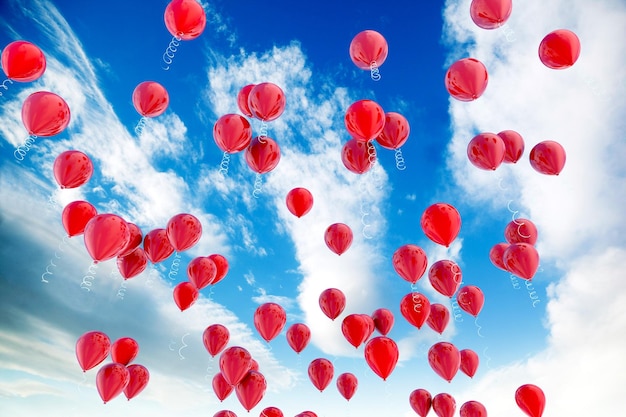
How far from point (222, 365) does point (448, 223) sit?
5.69 metres

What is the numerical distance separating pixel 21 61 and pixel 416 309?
924 centimetres

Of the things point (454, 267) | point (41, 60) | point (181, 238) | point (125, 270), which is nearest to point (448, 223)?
point (454, 267)

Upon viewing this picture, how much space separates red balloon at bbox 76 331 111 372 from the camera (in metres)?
9.15

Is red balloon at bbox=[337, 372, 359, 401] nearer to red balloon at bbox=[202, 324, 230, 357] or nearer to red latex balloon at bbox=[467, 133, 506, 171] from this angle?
red balloon at bbox=[202, 324, 230, 357]

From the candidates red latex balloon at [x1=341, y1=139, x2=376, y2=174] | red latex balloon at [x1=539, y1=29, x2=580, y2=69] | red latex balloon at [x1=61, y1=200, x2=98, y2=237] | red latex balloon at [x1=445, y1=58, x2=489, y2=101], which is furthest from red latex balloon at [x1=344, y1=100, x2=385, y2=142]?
red latex balloon at [x1=61, y1=200, x2=98, y2=237]

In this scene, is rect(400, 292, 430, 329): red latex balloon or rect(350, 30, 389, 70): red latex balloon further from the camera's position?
rect(400, 292, 430, 329): red latex balloon

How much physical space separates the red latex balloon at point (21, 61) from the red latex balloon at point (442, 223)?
26.1 feet

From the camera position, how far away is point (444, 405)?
33.3 ft

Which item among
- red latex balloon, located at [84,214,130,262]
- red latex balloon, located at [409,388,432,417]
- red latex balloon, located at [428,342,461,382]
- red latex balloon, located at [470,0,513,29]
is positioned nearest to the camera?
red latex balloon, located at [470,0,513,29]

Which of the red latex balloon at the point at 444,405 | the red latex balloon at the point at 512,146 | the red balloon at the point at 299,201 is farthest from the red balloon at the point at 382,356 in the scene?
the red latex balloon at the point at 512,146

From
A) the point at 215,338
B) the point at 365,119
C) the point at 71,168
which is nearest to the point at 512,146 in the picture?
the point at 365,119

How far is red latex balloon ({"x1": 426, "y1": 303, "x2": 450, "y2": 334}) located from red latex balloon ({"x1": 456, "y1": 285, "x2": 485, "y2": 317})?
44cm

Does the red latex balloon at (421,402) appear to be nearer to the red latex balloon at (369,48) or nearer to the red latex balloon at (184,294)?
the red latex balloon at (184,294)

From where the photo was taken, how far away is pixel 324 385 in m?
10.6
